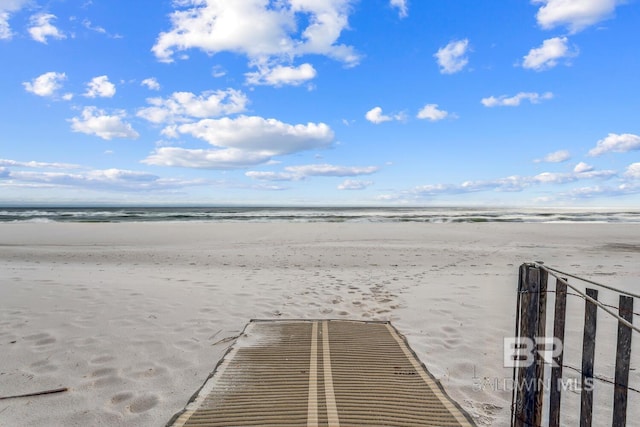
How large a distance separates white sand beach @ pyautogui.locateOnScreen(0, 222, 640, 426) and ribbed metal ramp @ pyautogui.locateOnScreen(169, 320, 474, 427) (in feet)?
0.98

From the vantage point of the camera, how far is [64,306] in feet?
24.2

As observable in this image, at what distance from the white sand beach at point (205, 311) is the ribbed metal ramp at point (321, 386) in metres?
0.30

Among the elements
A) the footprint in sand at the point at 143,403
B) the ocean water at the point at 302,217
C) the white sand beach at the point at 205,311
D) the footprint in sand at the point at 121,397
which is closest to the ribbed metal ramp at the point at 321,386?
the white sand beach at the point at 205,311

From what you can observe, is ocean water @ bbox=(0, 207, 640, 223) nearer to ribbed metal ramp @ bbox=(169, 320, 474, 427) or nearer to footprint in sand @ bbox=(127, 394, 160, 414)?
ribbed metal ramp @ bbox=(169, 320, 474, 427)

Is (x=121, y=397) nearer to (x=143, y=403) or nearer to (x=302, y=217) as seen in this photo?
(x=143, y=403)

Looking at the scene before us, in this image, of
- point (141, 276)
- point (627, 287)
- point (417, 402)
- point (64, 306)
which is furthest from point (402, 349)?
point (141, 276)

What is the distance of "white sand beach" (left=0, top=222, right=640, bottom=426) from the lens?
13.4ft

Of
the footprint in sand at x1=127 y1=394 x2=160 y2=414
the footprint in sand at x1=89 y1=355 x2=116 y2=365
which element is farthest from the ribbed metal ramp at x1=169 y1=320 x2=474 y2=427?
the footprint in sand at x1=89 y1=355 x2=116 y2=365

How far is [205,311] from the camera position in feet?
23.9

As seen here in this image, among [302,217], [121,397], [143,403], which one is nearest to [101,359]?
[121,397]

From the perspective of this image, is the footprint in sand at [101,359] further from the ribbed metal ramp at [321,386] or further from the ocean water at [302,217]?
the ocean water at [302,217]

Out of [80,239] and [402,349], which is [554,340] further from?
[80,239]

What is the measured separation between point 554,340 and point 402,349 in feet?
7.25

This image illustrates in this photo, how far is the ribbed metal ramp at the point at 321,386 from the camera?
350cm
